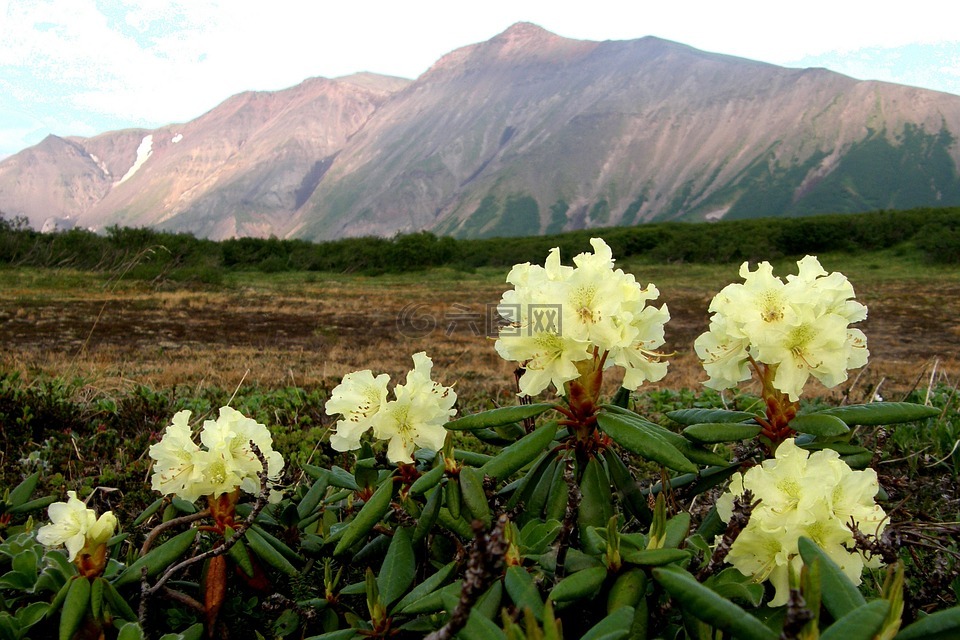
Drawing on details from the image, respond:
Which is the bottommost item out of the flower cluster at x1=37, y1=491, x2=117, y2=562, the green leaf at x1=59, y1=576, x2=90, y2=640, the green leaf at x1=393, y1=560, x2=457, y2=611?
the green leaf at x1=59, y1=576, x2=90, y2=640

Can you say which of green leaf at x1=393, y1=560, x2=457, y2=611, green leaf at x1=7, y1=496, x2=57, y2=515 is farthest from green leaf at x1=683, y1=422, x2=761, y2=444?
green leaf at x1=7, y1=496, x2=57, y2=515

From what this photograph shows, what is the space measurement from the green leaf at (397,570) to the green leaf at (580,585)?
38 cm

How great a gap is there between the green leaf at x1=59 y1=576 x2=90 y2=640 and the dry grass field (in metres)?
2.37

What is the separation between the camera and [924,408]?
1.33 metres

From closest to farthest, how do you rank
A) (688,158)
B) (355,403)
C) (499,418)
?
(499,418) → (355,403) → (688,158)

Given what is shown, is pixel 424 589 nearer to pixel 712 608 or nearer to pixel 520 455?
pixel 520 455

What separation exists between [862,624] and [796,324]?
63cm

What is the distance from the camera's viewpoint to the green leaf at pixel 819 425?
1.26 meters

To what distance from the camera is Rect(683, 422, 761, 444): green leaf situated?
132cm

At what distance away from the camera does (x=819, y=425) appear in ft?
4.30

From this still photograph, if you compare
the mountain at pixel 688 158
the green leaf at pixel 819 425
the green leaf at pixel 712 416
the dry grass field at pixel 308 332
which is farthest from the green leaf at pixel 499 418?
the mountain at pixel 688 158

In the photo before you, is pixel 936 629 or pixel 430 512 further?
pixel 430 512

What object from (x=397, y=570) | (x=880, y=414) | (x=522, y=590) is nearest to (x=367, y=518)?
(x=397, y=570)

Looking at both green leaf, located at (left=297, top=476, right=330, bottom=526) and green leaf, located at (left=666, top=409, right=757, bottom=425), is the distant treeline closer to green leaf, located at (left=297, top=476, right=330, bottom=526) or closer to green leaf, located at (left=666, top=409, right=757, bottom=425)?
green leaf, located at (left=297, top=476, right=330, bottom=526)
